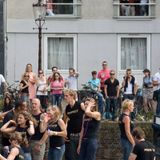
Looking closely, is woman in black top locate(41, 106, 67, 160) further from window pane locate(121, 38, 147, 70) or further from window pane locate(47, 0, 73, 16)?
window pane locate(121, 38, 147, 70)

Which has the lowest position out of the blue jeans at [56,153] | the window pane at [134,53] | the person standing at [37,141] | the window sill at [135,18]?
the blue jeans at [56,153]

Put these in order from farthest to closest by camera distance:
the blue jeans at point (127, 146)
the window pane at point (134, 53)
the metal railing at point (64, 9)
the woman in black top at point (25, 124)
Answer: the window pane at point (134, 53) < the metal railing at point (64, 9) < the blue jeans at point (127, 146) < the woman in black top at point (25, 124)

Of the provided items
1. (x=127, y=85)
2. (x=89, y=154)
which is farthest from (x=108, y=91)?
(x=89, y=154)

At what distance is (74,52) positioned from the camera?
35.8 metres

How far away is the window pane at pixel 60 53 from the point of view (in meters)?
35.9

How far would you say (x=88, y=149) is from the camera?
17734 millimetres

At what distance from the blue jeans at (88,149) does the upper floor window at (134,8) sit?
18.1m

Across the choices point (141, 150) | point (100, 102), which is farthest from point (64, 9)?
point (141, 150)

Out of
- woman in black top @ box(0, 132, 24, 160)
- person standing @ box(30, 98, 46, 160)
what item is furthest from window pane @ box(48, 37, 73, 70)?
woman in black top @ box(0, 132, 24, 160)

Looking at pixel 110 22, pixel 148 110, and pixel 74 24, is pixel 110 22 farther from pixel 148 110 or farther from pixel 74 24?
pixel 148 110

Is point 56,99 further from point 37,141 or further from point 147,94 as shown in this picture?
point 37,141

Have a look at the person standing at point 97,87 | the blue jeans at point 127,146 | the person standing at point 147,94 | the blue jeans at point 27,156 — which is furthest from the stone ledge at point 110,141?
the blue jeans at point 27,156

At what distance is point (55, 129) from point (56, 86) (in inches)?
368

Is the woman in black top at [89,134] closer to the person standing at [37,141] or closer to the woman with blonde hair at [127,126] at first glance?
the woman with blonde hair at [127,126]
